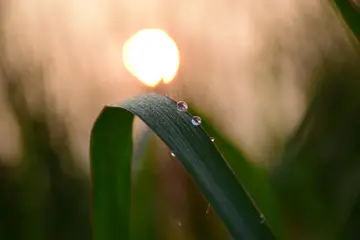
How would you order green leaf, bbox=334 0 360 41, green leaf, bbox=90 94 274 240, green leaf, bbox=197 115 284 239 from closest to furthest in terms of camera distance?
green leaf, bbox=90 94 274 240, green leaf, bbox=334 0 360 41, green leaf, bbox=197 115 284 239

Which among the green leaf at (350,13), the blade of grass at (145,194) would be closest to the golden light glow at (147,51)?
the blade of grass at (145,194)

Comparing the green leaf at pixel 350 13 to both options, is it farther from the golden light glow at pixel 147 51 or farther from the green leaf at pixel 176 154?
the golden light glow at pixel 147 51

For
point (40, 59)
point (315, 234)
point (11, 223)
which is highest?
point (40, 59)

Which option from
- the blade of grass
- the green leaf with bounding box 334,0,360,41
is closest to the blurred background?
the blade of grass

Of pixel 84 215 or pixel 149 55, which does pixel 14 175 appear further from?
pixel 149 55

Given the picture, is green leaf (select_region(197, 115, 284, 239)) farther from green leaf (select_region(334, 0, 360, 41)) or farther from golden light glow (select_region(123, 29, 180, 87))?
golden light glow (select_region(123, 29, 180, 87))

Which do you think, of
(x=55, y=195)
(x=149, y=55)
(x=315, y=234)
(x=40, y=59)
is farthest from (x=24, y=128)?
(x=149, y=55)
